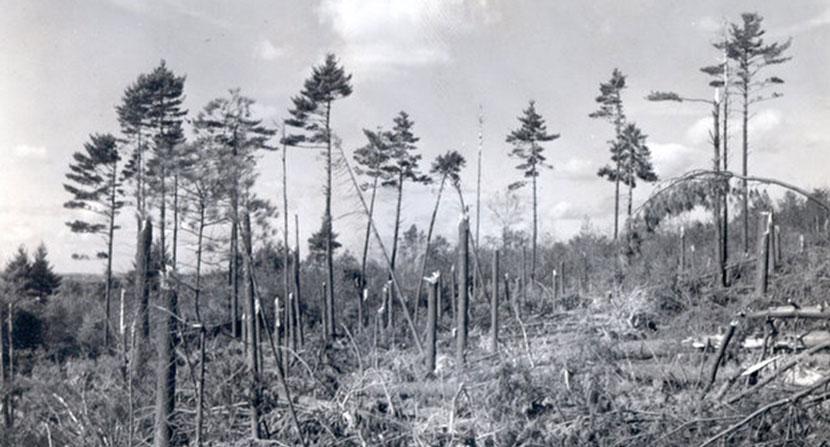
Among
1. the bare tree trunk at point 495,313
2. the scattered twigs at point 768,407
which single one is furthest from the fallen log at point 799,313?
the bare tree trunk at point 495,313

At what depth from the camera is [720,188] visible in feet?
14.9

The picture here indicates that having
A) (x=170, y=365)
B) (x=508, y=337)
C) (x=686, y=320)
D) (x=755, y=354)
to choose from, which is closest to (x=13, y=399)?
(x=508, y=337)

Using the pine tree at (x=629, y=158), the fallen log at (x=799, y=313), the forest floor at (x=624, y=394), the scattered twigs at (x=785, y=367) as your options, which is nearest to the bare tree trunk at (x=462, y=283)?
the forest floor at (x=624, y=394)

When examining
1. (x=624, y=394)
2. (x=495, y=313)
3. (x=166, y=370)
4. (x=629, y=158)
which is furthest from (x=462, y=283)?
(x=629, y=158)

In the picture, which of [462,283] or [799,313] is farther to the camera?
[462,283]

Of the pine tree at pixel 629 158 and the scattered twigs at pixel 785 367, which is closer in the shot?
the scattered twigs at pixel 785 367

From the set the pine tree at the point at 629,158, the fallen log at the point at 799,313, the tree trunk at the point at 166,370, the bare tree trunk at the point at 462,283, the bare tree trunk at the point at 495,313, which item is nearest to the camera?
the fallen log at the point at 799,313

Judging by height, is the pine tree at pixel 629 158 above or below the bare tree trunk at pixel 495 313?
above

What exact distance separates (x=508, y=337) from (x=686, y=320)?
37.5 feet

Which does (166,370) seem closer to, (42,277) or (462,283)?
(462,283)

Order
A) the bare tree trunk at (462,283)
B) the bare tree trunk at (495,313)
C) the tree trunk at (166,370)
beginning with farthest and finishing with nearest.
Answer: the bare tree trunk at (495,313) < the bare tree trunk at (462,283) < the tree trunk at (166,370)

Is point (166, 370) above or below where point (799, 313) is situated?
below

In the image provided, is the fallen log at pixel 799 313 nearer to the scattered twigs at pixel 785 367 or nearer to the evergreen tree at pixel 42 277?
the scattered twigs at pixel 785 367

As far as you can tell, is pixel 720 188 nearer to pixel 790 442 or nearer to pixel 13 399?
pixel 790 442
